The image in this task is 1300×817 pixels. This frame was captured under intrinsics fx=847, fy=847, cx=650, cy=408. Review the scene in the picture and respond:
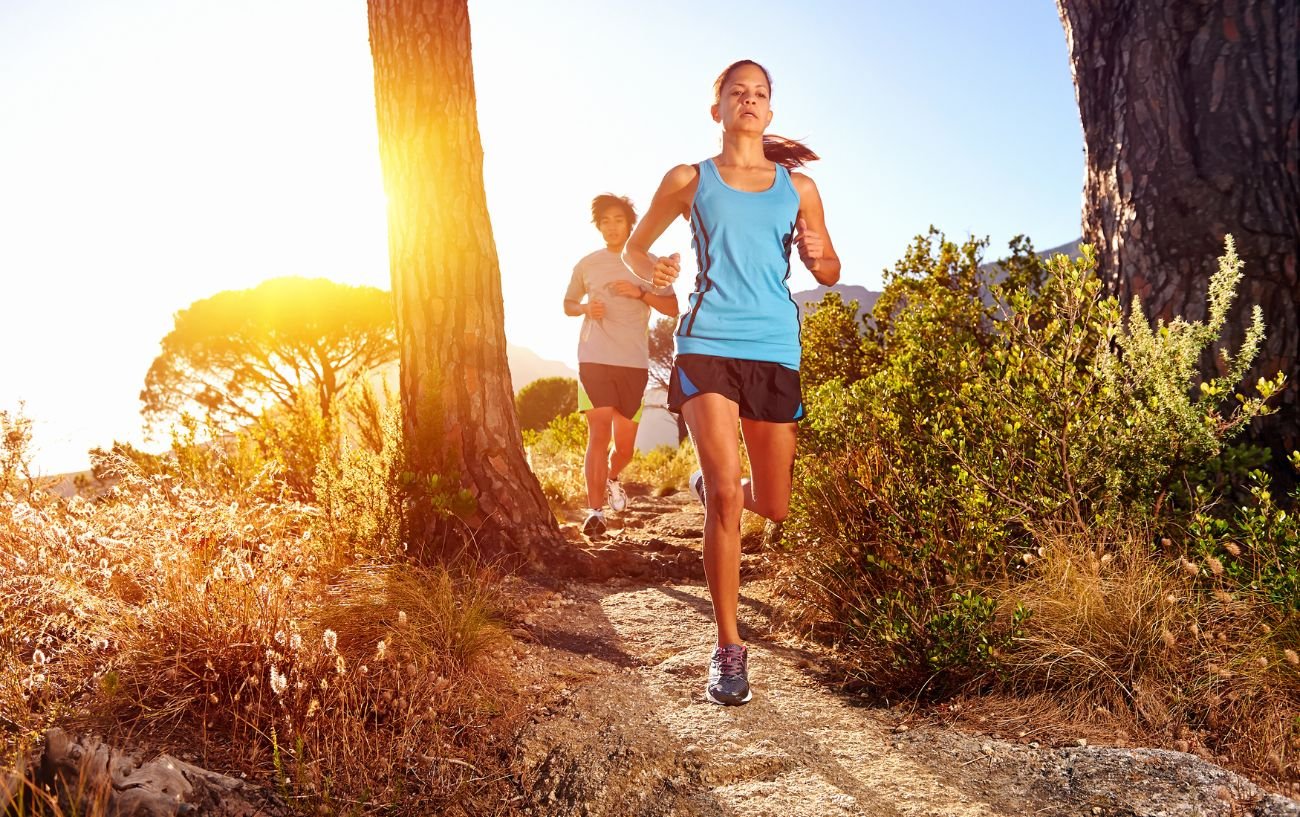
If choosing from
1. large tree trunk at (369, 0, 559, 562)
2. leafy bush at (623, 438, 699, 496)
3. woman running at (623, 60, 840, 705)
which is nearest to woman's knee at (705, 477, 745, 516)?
woman running at (623, 60, 840, 705)

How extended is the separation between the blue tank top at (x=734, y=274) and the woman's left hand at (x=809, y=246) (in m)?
0.14

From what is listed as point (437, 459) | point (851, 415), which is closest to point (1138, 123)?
point (851, 415)

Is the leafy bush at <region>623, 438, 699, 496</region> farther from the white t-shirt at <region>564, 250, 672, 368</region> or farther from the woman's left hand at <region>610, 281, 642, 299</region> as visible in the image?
the woman's left hand at <region>610, 281, 642, 299</region>

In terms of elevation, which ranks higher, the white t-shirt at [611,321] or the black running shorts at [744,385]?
the white t-shirt at [611,321]

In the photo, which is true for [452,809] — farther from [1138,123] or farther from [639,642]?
[1138,123]

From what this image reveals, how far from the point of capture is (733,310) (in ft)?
10.8

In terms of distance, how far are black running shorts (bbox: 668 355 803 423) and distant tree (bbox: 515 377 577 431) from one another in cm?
2310

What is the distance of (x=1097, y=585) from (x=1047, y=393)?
3.01 feet

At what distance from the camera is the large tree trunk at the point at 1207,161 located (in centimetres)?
404

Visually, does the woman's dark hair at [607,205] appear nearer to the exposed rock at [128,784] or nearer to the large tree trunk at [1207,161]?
the large tree trunk at [1207,161]

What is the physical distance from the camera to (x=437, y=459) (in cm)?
453

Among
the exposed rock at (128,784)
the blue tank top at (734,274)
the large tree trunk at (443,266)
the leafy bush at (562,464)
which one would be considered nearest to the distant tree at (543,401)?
the leafy bush at (562,464)

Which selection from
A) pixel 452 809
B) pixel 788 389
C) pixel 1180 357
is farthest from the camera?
pixel 1180 357

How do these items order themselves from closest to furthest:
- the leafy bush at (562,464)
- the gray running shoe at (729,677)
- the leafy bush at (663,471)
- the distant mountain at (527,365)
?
the gray running shoe at (729,677)
the leafy bush at (562,464)
the leafy bush at (663,471)
the distant mountain at (527,365)
